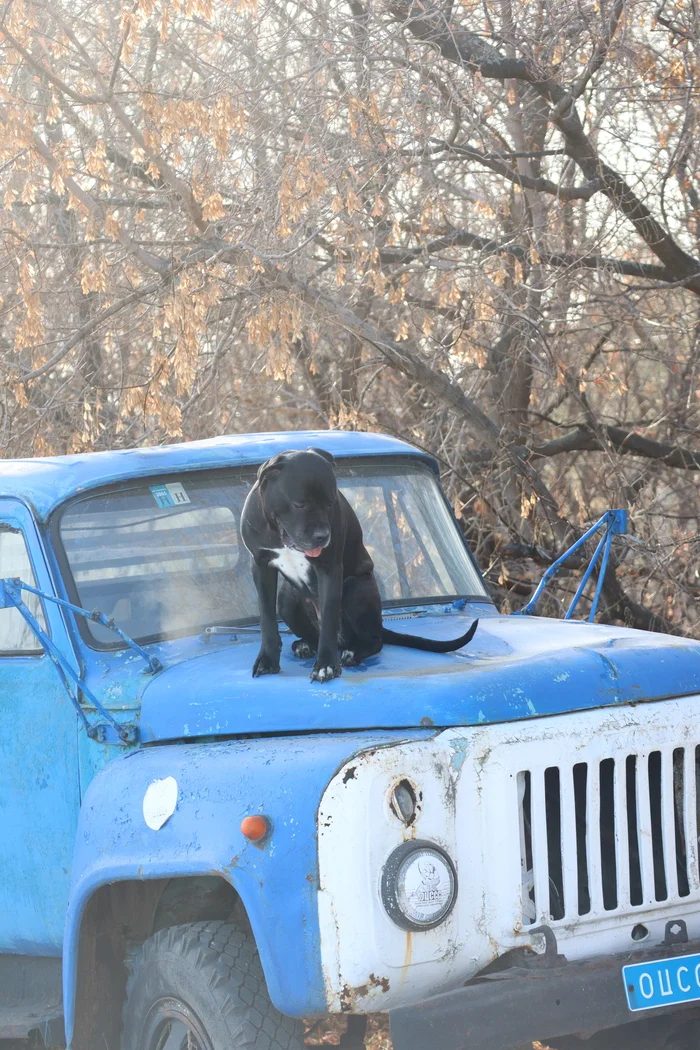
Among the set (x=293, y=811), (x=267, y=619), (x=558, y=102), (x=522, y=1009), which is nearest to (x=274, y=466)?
(x=267, y=619)

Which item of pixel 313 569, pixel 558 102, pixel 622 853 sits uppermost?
pixel 558 102

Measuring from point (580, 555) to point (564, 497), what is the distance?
1310 millimetres

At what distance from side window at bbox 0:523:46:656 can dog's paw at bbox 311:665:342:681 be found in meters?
0.98

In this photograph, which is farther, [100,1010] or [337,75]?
[337,75]

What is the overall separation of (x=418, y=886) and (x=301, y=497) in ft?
3.71

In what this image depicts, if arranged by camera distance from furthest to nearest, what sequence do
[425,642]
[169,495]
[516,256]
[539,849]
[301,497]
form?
[516,256], [169,495], [425,642], [301,497], [539,849]

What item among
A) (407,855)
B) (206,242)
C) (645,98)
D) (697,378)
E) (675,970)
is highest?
(645,98)

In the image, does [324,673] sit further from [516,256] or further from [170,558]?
[516,256]

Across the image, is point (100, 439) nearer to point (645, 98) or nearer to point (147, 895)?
point (645, 98)

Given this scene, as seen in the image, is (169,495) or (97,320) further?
(97,320)

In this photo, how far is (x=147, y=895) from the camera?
3.77 metres

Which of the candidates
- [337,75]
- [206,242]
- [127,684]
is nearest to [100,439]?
[206,242]

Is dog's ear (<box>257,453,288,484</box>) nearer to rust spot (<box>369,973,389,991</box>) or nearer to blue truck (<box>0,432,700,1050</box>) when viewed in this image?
blue truck (<box>0,432,700,1050</box>)

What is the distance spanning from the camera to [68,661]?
13.2 feet
